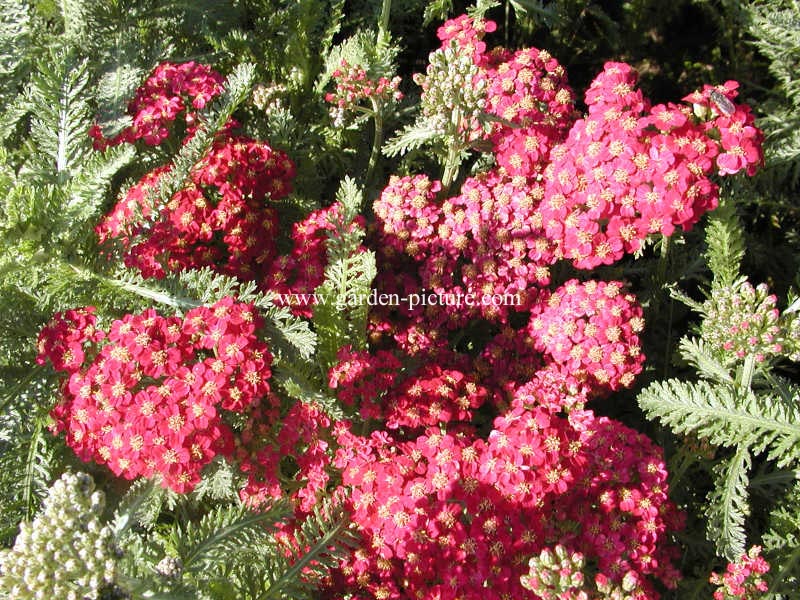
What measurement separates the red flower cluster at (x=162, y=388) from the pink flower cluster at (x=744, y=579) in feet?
5.13

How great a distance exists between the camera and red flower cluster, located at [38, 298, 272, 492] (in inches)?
86.8

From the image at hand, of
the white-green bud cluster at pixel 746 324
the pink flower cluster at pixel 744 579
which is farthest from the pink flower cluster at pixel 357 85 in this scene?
the pink flower cluster at pixel 744 579

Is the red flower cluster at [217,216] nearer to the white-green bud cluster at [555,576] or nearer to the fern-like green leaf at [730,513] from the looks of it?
the white-green bud cluster at [555,576]

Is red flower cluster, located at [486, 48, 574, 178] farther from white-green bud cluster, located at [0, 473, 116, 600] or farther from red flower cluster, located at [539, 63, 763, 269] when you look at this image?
white-green bud cluster, located at [0, 473, 116, 600]

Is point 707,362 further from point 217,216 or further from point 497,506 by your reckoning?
point 217,216

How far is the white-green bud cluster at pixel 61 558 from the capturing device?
159 cm

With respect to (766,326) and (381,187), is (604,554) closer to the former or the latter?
(766,326)

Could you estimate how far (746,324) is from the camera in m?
Result: 2.30

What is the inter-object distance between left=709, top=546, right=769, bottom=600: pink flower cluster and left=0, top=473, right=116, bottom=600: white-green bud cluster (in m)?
1.75

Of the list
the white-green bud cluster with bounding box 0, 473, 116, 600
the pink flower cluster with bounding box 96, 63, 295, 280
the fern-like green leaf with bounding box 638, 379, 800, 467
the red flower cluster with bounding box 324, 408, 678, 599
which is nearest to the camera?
the white-green bud cluster with bounding box 0, 473, 116, 600

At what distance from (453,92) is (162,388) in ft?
4.67

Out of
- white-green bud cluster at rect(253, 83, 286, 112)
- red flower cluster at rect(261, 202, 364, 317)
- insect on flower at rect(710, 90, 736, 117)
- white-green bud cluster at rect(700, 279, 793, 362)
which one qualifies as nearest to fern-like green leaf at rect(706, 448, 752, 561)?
white-green bud cluster at rect(700, 279, 793, 362)

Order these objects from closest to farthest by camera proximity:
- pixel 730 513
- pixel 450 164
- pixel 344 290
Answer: pixel 730 513 → pixel 344 290 → pixel 450 164

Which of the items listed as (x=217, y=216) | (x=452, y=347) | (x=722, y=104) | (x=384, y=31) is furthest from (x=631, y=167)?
(x=217, y=216)
